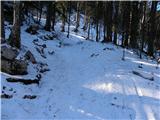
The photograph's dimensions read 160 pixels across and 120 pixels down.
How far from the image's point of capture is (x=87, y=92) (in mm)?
17328

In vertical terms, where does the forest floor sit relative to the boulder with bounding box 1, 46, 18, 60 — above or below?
below

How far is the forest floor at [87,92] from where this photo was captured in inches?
578

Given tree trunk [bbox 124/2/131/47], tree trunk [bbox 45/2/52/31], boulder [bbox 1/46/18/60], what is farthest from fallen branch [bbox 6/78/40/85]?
tree trunk [bbox 45/2/52/31]

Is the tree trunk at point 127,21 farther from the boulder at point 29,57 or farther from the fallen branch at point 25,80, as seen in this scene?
the fallen branch at point 25,80

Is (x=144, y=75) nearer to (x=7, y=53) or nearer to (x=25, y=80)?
(x=25, y=80)

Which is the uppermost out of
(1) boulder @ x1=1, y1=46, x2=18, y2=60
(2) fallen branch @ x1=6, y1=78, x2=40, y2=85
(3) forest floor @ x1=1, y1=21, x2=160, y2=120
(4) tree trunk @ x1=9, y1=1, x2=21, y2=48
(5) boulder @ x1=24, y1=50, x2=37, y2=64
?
(4) tree trunk @ x1=9, y1=1, x2=21, y2=48

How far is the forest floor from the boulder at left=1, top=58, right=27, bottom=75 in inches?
14.1

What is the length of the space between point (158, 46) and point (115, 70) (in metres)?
31.7

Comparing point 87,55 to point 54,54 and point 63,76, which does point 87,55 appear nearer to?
point 54,54

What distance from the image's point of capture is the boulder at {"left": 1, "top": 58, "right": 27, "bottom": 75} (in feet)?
55.7

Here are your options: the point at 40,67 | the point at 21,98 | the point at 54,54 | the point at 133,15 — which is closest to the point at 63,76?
the point at 40,67

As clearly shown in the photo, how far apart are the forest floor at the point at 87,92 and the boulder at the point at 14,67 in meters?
0.36

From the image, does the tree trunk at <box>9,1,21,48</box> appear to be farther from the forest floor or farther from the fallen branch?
the fallen branch

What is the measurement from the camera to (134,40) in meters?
36.2
